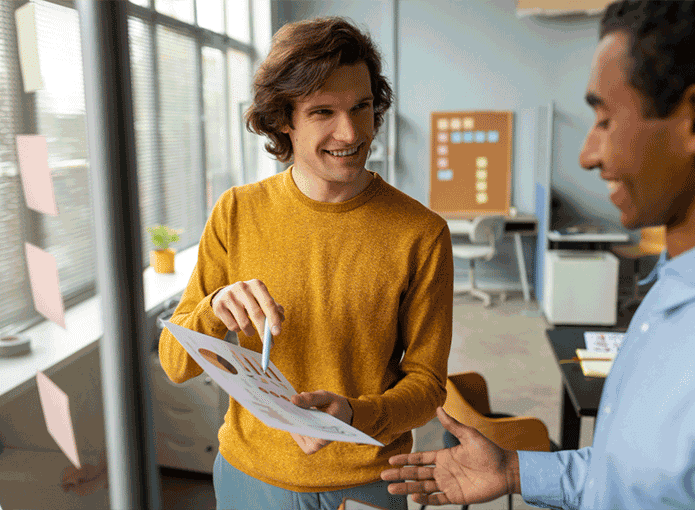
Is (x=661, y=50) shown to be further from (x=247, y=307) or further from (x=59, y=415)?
(x=59, y=415)

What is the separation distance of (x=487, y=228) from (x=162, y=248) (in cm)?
328

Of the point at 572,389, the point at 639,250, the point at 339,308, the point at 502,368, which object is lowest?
the point at 502,368

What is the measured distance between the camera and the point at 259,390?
817 millimetres

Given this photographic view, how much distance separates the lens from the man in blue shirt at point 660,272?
530 millimetres

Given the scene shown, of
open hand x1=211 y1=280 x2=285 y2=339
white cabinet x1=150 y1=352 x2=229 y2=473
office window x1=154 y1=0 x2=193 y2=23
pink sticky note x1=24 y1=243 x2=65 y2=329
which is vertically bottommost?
white cabinet x1=150 y1=352 x2=229 y2=473

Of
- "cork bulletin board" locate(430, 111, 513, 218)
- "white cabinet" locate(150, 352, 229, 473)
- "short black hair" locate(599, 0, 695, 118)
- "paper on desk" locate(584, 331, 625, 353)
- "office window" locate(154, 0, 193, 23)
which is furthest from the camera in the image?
"cork bulletin board" locate(430, 111, 513, 218)

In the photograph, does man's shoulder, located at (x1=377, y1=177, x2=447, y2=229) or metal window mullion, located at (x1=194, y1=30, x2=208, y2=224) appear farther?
metal window mullion, located at (x1=194, y1=30, x2=208, y2=224)

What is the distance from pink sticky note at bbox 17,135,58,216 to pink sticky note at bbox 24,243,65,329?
68mm

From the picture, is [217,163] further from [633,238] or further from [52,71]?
[633,238]

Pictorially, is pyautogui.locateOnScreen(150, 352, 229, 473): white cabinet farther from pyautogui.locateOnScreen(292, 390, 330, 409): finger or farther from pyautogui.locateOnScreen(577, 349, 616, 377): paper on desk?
pyautogui.locateOnScreen(292, 390, 330, 409): finger

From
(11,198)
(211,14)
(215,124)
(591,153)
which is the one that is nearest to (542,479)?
(591,153)

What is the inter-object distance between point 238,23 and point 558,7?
3.07 metres

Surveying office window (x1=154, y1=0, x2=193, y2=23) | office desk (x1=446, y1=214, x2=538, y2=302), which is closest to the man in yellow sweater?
office window (x1=154, y1=0, x2=193, y2=23)

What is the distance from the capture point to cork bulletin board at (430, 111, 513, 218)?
6105mm
